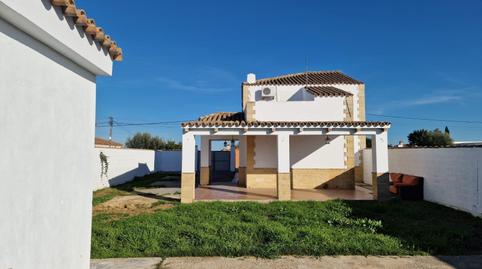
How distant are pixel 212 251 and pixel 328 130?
27.6ft

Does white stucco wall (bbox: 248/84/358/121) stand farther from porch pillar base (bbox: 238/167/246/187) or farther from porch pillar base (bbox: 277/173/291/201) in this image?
porch pillar base (bbox: 277/173/291/201)

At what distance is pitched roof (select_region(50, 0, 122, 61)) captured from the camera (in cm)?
352

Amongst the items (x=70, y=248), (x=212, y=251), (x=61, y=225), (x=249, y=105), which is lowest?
(x=212, y=251)

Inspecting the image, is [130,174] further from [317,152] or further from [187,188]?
[317,152]

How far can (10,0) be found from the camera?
8.91ft

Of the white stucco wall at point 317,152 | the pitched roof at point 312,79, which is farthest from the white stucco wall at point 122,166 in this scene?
the white stucco wall at point 317,152

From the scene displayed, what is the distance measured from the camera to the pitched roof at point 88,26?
3.52 m

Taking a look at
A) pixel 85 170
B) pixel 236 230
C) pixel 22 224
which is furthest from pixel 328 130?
pixel 22 224

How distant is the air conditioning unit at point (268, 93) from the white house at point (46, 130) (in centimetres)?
1564

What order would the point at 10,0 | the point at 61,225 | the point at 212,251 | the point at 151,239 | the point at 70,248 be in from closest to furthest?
the point at 10,0, the point at 61,225, the point at 70,248, the point at 212,251, the point at 151,239

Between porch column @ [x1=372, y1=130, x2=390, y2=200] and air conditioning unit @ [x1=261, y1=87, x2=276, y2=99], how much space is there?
8.23 metres

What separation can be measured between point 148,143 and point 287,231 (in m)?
45.0

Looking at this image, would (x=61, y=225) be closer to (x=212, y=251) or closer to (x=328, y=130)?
(x=212, y=251)

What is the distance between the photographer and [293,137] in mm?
17453
